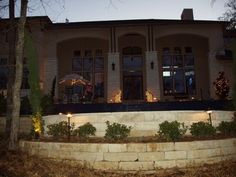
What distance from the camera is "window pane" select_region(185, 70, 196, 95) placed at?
25.3 m

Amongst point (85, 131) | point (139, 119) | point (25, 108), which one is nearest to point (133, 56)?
point (25, 108)

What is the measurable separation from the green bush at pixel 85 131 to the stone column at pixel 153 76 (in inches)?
398

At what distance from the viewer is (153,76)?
73.0 ft

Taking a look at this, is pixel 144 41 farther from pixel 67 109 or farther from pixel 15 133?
pixel 15 133

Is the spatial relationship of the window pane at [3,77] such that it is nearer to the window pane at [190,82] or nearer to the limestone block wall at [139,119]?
the limestone block wall at [139,119]

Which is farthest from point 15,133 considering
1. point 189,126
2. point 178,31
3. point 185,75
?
point 185,75

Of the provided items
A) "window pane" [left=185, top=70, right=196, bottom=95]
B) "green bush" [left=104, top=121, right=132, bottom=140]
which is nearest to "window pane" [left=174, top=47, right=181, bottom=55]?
"window pane" [left=185, top=70, right=196, bottom=95]

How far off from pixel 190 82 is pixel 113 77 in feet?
21.1

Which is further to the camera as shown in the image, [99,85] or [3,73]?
[99,85]

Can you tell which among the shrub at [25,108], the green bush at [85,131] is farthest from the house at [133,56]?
the green bush at [85,131]

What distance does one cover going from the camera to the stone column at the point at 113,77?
73.3ft

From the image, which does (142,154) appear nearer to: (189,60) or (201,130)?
(201,130)

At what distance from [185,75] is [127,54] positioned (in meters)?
4.69

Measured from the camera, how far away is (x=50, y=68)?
2311 centimetres
